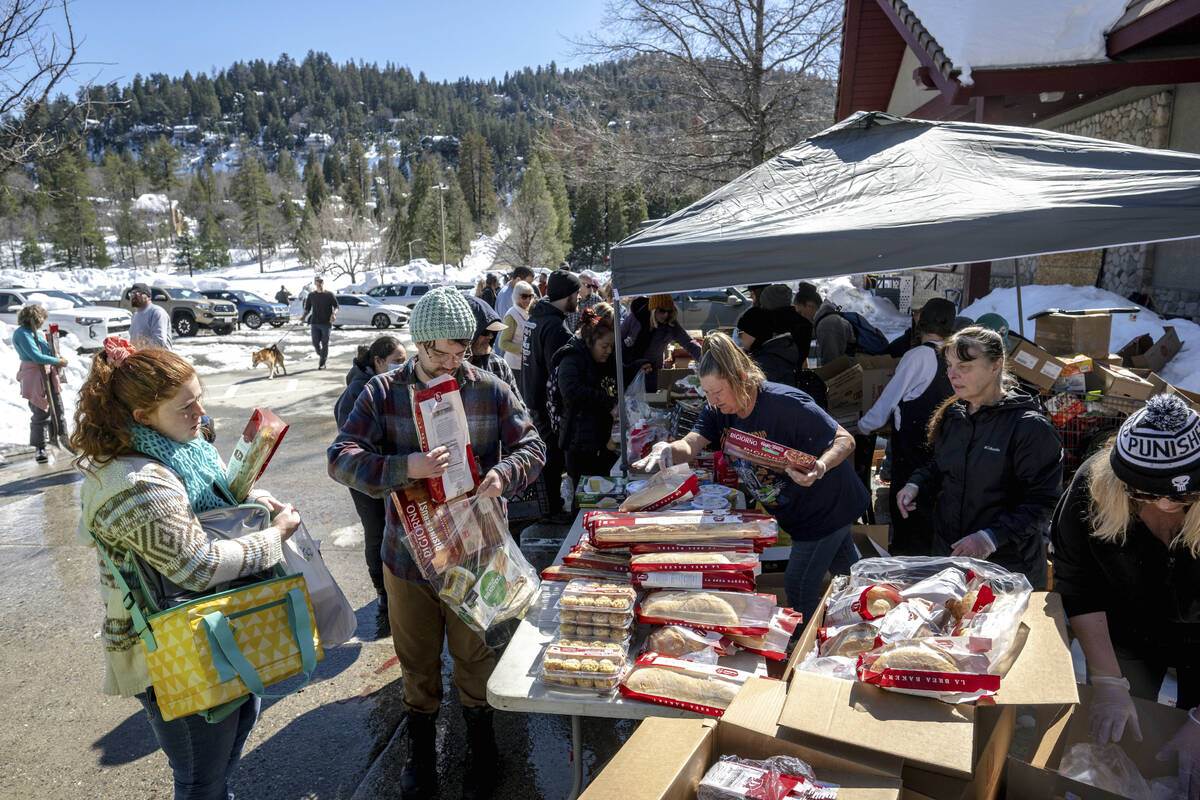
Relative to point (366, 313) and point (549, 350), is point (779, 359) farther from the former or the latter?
point (366, 313)

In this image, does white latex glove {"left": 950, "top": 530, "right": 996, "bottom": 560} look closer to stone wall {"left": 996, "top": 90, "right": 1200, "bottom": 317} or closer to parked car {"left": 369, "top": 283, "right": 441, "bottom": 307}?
stone wall {"left": 996, "top": 90, "right": 1200, "bottom": 317}

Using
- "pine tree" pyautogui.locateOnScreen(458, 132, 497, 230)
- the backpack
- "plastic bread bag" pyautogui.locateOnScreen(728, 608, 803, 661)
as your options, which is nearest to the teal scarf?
"plastic bread bag" pyautogui.locateOnScreen(728, 608, 803, 661)

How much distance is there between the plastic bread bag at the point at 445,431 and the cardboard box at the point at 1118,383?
434 centimetres

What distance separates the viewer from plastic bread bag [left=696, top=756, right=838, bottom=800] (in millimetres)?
1530

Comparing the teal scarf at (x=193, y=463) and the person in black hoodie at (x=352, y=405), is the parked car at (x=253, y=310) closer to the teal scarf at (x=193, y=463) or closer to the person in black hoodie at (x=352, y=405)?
the person in black hoodie at (x=352, y=405)

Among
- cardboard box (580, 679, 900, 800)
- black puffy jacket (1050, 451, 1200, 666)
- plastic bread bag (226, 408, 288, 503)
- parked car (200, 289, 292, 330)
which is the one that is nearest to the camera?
cardboard box (580, 679, 900, 800)

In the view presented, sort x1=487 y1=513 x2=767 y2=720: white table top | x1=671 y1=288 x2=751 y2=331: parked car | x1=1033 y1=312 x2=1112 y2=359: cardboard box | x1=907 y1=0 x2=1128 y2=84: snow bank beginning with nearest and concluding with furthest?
x1=487 y1=513 x2=767 y2=720: white table top
x1=1033 y1=312 x2=1112 y2=359: cardboard box
x1=907 y1=0 x2=1128 y2=84: snow bank
x1=671 y1=288 x2=751 y2=331: parked car

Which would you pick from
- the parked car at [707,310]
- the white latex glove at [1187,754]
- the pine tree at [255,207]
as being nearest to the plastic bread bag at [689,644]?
the white latex glove at [1187,754]

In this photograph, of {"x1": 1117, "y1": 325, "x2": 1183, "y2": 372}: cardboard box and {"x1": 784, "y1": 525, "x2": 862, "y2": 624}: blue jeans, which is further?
→ {"x1": 1117, "y1": 325, "x2": 1183, "y2": 372}: cardboard box

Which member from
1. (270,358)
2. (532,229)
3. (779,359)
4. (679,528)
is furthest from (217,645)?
(532,229)

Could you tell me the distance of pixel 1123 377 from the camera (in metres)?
4.60

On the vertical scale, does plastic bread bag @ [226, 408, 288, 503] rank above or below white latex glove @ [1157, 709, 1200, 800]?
above

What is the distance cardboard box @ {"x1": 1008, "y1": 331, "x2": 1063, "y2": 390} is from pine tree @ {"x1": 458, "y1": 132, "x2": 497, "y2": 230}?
3328 inches

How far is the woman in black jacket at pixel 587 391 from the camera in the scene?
5203 millimetres
